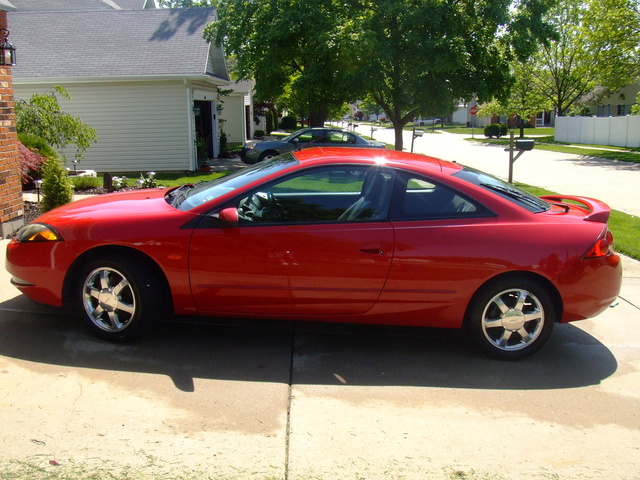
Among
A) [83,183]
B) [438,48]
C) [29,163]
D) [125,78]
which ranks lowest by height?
[83,183]

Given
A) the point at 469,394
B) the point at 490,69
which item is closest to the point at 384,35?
the point at 490,69

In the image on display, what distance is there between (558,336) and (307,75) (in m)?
14.8

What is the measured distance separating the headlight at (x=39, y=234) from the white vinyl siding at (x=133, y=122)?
1497 centimetres

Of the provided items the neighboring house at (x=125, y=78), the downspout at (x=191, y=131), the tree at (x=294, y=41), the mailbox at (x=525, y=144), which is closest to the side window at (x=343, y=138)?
the tree at (x=294, y=41)

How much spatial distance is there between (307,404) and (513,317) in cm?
178

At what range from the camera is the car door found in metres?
4.66

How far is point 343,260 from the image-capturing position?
465 centimetres

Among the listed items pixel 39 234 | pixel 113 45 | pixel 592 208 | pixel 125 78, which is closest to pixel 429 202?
pixel 592 208

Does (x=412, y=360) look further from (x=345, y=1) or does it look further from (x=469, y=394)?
(x=345, y=1)

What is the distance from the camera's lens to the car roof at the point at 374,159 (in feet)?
16.2

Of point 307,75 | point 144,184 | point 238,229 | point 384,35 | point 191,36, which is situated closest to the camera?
point 238,229

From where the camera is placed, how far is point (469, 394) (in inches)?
169

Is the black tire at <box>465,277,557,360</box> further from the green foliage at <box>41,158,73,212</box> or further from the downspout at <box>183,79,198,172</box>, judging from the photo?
the downspout at <box>183,79,198,172</box>

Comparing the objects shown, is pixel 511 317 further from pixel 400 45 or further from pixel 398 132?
pixel 398 132
